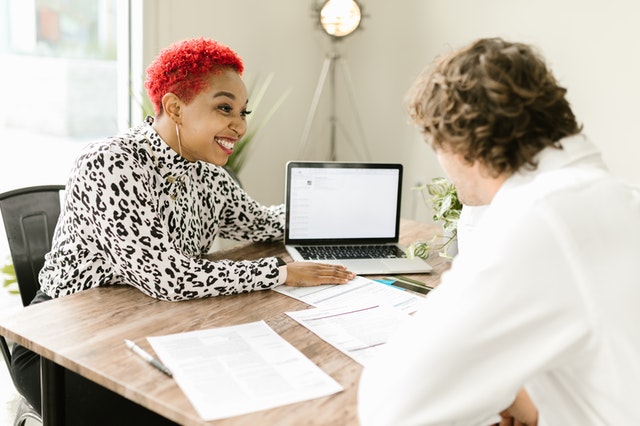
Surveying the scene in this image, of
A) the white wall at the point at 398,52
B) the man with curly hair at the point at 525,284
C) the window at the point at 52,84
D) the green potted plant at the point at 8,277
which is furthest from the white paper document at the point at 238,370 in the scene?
the white wall at the point at 398,52

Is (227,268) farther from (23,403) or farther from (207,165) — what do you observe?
(23,403)

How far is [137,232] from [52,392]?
1.26ft

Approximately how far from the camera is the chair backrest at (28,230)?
1.78 metres

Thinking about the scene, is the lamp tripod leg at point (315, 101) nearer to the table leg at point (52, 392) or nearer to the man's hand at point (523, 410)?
the table leg at point (52, 392)

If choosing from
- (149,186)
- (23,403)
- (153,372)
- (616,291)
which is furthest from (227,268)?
(616,291)

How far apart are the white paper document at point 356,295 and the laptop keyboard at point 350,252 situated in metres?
0.23

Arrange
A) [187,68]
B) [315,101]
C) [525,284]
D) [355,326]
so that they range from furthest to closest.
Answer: [315,101] < [187,68] < [355,326] < [525,284]

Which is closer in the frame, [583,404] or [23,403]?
[583,404]

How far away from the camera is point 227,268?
5.11 ft

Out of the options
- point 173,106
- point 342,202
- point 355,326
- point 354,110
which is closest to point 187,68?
point 173,106

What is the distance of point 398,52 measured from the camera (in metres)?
3.86

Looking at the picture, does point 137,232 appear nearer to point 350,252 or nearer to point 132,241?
point 132,241

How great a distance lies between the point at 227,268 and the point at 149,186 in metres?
0.27

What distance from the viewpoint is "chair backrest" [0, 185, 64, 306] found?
1.78 m
